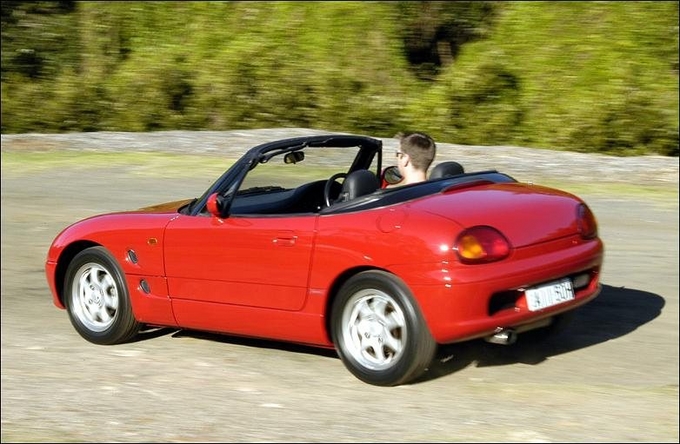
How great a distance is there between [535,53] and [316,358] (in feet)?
49.0

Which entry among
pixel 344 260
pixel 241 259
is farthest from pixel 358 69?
pixel 344 260

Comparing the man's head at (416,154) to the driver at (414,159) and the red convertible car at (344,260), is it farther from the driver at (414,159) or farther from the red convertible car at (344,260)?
the red convertible car at (344,260)

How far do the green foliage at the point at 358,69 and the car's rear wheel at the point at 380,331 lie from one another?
1031cm

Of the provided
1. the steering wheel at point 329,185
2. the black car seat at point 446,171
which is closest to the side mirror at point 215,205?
the steering wheel at point 329,185

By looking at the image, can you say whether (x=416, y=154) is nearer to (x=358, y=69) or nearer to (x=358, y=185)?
(x=358, y=185)

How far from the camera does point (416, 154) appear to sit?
714 centimetres

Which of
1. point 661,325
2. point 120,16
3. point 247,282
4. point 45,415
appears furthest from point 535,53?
point 45,415

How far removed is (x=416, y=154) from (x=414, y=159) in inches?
1.3

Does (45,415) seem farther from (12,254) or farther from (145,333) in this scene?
(12,254)

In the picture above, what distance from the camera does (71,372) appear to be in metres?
7.14

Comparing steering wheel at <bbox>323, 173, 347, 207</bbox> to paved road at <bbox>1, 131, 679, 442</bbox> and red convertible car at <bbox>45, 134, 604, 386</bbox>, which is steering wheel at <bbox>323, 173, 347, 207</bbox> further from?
paved road at <bbox>1, 131, 679, 442</bbox>

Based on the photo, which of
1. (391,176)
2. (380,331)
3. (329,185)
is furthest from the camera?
(391,176)

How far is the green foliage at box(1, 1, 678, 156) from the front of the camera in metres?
17.8

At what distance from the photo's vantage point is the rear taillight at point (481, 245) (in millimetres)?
6121
